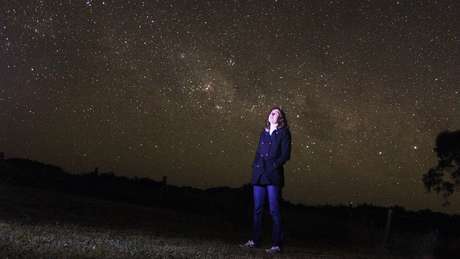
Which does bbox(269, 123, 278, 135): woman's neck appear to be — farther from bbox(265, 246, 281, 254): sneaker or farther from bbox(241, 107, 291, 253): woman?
bbox(265, 246, 281, 254): sneaker

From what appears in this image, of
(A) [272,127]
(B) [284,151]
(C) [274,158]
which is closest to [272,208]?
(C) [274,158]

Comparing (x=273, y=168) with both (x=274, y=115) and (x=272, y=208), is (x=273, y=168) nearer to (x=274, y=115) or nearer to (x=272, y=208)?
(x=272, y=208)

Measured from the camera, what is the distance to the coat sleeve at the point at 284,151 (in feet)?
28.1

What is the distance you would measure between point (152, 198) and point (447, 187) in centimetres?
1461

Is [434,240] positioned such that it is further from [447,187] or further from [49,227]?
[447,187]

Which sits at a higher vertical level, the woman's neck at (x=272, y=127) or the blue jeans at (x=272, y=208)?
the woman's neck at (x=272, y=127)

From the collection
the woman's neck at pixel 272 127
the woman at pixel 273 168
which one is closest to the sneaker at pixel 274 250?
the woman at pixel 273 168

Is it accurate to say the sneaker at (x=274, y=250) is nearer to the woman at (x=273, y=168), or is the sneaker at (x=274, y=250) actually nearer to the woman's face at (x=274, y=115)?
the woman at (x=273, y=168)

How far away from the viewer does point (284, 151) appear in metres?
8.59

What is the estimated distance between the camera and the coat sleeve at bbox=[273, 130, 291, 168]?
338 inches

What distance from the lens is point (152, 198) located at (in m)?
24.0

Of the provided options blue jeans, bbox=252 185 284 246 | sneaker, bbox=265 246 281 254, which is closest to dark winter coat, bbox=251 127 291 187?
blue jeans, bbox=252 185 284 246

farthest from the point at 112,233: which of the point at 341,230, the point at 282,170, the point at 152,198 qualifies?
the point at 152,198

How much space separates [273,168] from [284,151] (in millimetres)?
316
